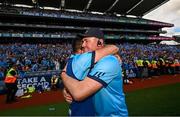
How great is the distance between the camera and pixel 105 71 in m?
2.76

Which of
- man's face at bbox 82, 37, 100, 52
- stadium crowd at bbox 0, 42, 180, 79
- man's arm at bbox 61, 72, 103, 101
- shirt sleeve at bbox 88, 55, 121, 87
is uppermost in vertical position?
man's face at bbox 82, 37, 100, 52

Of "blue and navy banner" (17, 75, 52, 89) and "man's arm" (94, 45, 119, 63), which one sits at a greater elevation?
"man's arm" (94, 45, 119, 63)

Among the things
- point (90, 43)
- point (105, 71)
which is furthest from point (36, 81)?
point (105, 71)

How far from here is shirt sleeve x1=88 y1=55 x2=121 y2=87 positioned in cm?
275

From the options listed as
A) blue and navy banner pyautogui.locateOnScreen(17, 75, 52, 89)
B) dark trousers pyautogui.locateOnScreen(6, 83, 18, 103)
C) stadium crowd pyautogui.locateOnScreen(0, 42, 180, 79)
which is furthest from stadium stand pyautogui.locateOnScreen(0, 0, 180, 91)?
dark trousers pyautogui.locateOnScreen(6, 83, 18, 103)

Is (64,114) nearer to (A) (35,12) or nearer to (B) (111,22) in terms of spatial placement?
(A) (35,12)

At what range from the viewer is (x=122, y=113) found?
9.80 feet

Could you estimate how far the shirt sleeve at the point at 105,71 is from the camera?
2746mm

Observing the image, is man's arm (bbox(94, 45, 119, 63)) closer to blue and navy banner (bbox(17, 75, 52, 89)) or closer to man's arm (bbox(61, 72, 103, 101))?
man's arm (bbox(61, 72, 103, 101))

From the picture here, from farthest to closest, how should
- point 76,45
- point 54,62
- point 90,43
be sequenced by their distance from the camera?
point 54,62 < point 76,45 < point 90,43

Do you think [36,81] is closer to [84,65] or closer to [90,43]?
[90,43]

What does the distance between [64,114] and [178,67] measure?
23739 millimetres

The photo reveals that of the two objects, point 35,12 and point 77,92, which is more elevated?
point 35,12

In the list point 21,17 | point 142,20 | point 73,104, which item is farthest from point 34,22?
point 73,104
